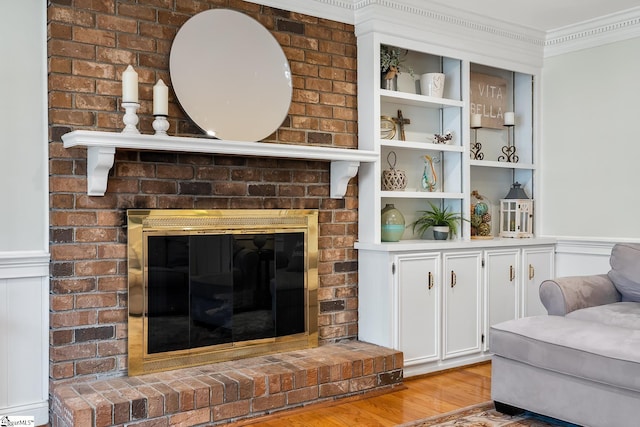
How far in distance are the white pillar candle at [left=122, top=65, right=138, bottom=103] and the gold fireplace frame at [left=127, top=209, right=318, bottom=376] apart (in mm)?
562

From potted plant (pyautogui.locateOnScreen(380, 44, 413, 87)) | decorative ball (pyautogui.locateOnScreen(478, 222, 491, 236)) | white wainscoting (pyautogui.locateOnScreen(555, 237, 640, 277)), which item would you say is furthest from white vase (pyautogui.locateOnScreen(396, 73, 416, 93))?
white wainscoting (pyautogui.locateOnScreen(555, 237, 640, 277))

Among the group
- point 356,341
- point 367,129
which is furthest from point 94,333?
point 367,129

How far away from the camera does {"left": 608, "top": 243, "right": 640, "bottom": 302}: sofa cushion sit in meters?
3.55

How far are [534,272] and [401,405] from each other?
171cm

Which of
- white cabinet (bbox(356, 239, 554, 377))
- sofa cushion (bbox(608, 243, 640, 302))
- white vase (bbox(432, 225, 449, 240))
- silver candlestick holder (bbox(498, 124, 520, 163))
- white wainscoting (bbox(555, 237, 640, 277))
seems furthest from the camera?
silver candlestick holder (bbox(498, 124, 520, 163))

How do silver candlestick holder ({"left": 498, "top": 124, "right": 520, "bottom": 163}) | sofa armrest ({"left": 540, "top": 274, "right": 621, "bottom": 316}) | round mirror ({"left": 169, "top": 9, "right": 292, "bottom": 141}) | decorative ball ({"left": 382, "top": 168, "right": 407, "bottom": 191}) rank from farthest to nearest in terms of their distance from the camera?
silver candlestick holder ({"left": 498, "top": 124, "right": 520, "bottom": 163})
decorative ball ({"left": 382, "top": 168, "right": 407, "bottom": 191})
sofa armrest ({"left": 540, "top": 274, "right": 621, "bottom": 316})
round mirror ({"left": 169, "top": 9, "right": 292, "bottom": 141})

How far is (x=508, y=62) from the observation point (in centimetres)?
451

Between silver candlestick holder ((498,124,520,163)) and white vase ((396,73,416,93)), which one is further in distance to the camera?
silver candlestick holder ((498,124,520,163))

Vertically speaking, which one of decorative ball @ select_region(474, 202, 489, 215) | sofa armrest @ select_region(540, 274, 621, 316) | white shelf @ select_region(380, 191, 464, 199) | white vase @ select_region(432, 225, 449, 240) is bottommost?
sofa armrest @ select_region(540, 274, 621, 316)

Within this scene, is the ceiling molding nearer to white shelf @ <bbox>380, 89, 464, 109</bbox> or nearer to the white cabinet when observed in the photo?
white shelf @ <bbox>380, 89, 464, 109</bbox>

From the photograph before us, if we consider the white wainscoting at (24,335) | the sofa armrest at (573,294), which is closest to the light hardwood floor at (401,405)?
the sofa armrest at (573,294)

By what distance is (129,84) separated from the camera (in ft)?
9.34

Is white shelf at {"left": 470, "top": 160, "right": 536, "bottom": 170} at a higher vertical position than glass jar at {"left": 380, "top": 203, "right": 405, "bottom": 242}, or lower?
higher

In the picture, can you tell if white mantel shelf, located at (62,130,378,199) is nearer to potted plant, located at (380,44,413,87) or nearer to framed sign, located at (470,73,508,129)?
potted plant, located at (380,44,413,87)
